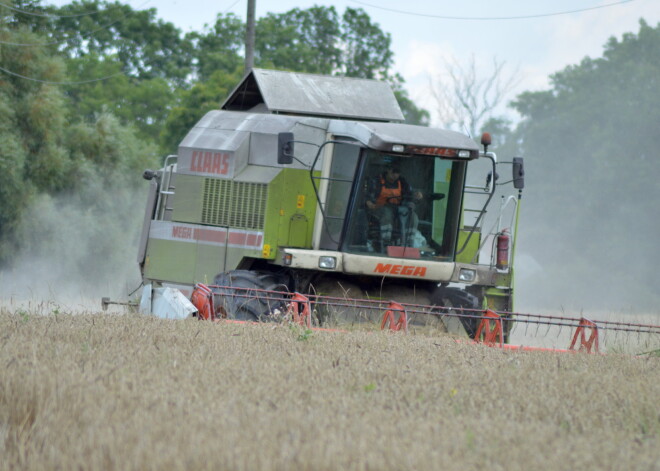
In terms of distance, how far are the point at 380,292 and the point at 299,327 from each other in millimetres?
3640

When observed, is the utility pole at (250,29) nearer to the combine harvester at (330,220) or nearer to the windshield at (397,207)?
the combine harvester at (330,220)

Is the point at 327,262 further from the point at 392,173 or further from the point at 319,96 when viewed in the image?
the point at 319,96

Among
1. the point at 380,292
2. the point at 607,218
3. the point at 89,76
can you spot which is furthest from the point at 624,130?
the point at 380,292

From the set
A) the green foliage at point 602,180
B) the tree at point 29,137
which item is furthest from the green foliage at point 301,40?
the tree at point 29,137

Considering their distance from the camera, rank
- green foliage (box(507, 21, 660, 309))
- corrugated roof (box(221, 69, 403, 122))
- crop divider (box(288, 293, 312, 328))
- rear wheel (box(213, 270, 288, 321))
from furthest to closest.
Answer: green foliage (box(507, 21, 660, 309)) < corrugated roof (box(221, 69, 403, 122)) < rear wheel (box(213, 270, 288, 321)) < crop divider (box(288, 293, 312, 328))

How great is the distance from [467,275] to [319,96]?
122 inches

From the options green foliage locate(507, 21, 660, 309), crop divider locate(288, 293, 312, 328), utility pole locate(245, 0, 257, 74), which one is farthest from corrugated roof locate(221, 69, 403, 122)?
green foliage locate(507, 21, 660, 309)

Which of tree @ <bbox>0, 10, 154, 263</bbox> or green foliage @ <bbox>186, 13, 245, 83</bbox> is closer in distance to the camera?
tree @ <bbox>0, 10, 154, 263</bbox>

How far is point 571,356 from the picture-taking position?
6668 millimetres

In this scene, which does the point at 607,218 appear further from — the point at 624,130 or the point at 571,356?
the point at 571,356

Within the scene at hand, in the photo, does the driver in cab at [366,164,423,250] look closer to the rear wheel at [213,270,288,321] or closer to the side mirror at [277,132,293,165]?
the side mirror at [277,132,293,165]

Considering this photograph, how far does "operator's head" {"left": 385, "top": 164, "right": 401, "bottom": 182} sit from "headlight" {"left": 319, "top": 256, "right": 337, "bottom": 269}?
1120mm

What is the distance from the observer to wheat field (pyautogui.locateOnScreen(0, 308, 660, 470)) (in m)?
3.25

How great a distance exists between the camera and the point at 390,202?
10.5 metres
